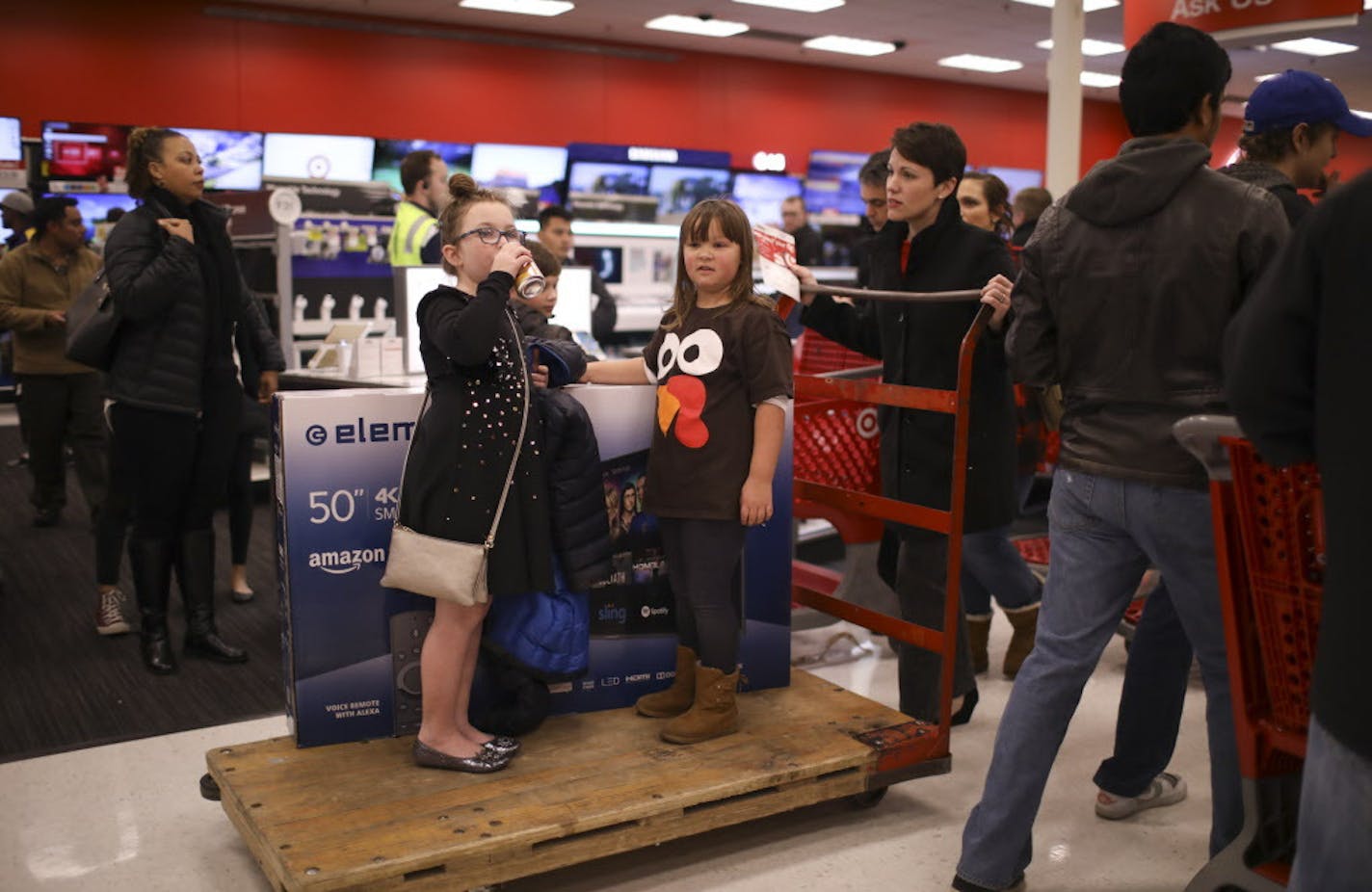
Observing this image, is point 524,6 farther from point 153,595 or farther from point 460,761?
point 460,761

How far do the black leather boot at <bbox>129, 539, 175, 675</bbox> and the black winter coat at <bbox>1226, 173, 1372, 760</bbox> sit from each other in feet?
11.9

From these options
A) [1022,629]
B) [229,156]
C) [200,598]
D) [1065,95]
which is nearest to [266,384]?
[200,598]

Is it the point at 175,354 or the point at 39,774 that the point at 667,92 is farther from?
the point at 39,774

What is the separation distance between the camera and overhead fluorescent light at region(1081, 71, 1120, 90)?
58.4ft

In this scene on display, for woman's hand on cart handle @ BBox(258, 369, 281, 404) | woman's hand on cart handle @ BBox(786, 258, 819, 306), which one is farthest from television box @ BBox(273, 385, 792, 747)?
woman's hand on cart handle @ BBox(258, 369, 281, 404)

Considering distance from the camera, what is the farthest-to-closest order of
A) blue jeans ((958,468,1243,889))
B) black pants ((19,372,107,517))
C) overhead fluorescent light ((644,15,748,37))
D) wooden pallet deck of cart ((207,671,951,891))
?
1. overhead fluorescent light ((644,15,748,37))
2. black pants ((19,372,107,517))
3. wooden pallet deck of cart ((207,671,951,891))
4. blue jeans ((958,468,1243,889))

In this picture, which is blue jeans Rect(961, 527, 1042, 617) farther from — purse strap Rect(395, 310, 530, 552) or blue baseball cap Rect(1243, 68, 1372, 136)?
purse strap Rect(395, 310, 530, 552)

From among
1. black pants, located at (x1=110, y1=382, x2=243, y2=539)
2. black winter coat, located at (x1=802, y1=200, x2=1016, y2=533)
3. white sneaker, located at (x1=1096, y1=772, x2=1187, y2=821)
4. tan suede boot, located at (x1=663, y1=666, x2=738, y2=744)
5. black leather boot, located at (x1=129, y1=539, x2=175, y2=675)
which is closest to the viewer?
tan suede boot, located at (x1=663, y1=666, x2=738, y2=744)

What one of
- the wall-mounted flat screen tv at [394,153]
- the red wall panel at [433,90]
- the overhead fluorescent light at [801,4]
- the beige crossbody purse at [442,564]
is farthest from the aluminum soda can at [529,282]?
the overhead fluorescent light at [801,4]

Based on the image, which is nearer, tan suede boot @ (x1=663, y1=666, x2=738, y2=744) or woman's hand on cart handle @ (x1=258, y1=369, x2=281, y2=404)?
tan suede boot @ (x1=663, y1=666, x2=738, y2=744)

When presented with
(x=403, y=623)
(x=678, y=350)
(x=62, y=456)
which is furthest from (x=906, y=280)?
(x=62, y=456)

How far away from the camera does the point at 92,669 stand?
13.8ft

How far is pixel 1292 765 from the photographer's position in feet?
6.81

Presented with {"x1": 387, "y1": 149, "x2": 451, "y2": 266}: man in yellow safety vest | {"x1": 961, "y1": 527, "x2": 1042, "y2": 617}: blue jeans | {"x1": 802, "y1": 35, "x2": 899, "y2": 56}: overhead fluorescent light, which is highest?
{"x1": 802, "y1": 35, "x2": 899, "y2": 56}: overhead fluorescent light
